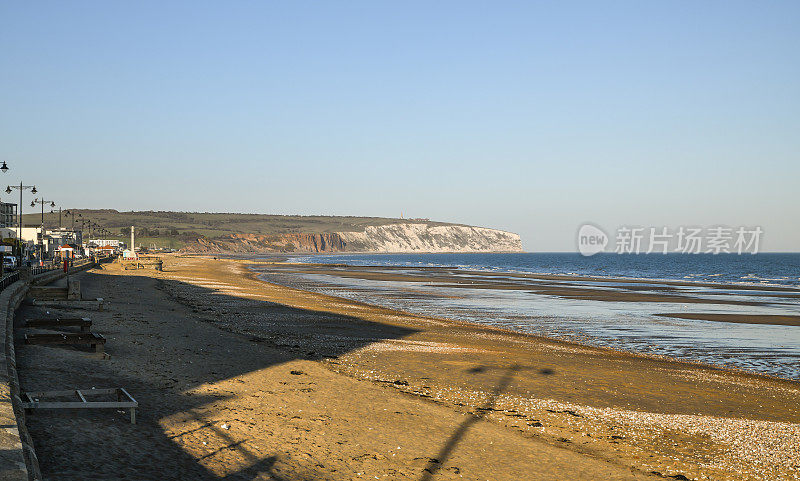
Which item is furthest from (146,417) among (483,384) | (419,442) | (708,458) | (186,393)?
(708,458)

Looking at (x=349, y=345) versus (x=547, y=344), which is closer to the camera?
(x=349, y=345)

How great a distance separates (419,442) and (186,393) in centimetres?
451

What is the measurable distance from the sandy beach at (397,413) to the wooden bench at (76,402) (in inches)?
7.1

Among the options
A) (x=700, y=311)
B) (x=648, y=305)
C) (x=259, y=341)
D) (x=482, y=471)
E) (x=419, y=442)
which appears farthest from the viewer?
(x=648, y=305)

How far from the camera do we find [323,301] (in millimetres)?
37812

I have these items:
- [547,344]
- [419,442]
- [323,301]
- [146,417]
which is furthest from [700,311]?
[146,417]

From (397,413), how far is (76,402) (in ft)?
16.8

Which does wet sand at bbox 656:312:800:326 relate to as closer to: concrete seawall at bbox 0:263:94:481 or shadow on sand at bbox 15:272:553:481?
shadow on sand at bbox 15:272:553:481

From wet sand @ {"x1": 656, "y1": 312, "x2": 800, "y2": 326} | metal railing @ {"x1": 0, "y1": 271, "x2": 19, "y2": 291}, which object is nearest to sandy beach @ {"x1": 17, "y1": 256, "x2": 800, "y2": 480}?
metal railing @ {"x1": 0, "y1": 271, "x2": 19, "y2": 291}

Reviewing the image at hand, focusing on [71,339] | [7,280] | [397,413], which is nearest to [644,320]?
[397,413]

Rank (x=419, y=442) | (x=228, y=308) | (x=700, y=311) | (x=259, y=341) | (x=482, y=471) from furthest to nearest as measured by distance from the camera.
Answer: (x=700, y=311)
(x=228, y=308)
(x=259, y=341)
(x=419, y=442)
(x=482, y=471)

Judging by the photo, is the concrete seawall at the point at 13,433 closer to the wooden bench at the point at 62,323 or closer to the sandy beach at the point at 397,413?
the sandy beach at the point at 397,413

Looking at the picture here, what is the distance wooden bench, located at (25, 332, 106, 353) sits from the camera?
1376 cm

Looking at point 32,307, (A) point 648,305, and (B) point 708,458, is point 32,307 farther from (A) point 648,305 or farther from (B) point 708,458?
(A) point 648,305
